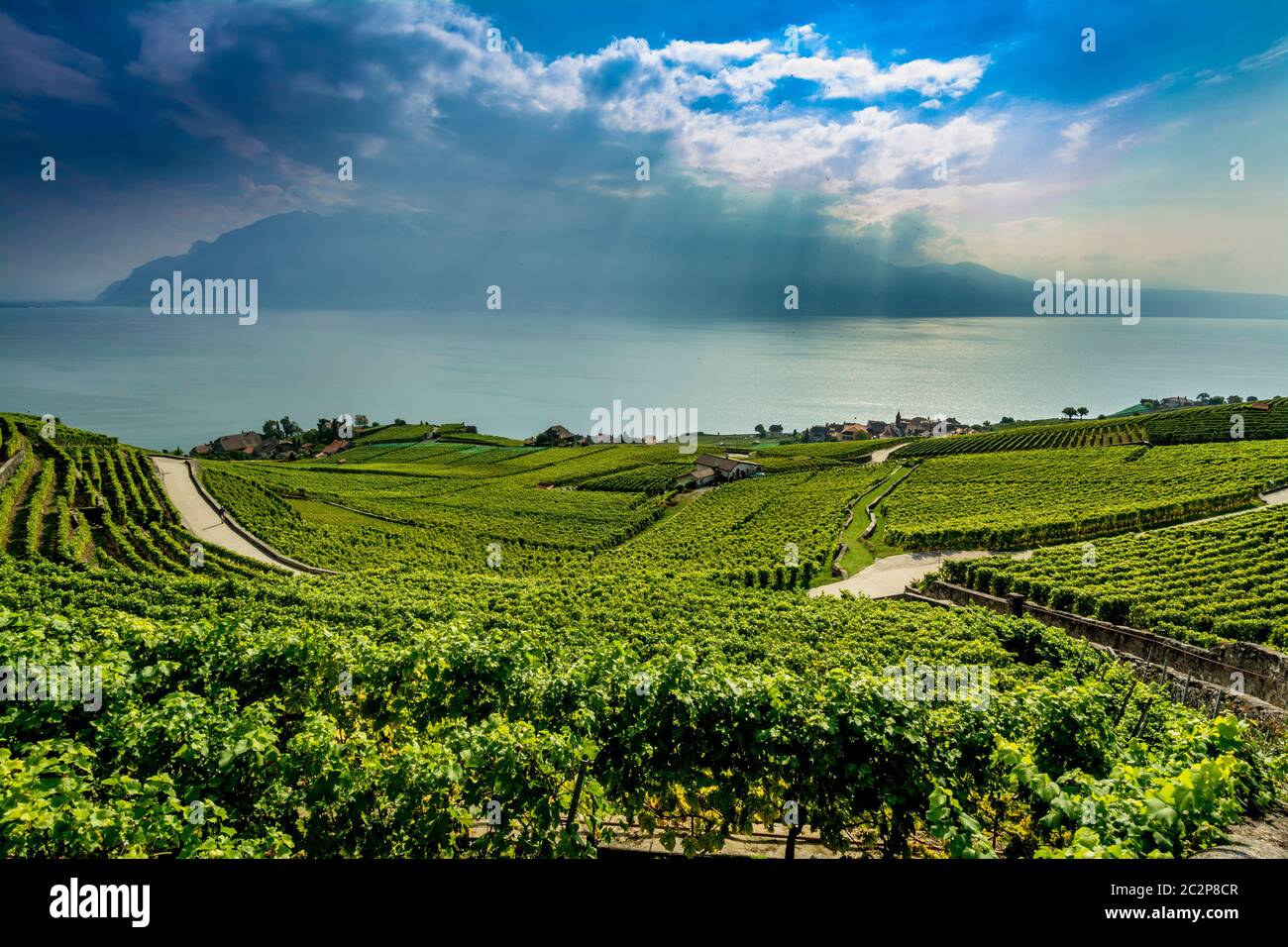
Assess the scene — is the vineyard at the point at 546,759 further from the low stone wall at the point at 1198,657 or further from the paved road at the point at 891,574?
the paved road at the point at 891,574

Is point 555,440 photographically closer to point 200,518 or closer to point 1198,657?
point 200,518

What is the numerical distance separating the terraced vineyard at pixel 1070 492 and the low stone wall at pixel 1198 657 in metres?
13.3

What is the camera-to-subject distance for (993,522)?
116ft

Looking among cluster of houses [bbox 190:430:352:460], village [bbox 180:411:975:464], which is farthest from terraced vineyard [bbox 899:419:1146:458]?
cluster of houses [bbox 190:430:352:460]

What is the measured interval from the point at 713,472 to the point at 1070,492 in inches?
1446

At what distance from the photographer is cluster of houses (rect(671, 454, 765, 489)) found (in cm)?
6912

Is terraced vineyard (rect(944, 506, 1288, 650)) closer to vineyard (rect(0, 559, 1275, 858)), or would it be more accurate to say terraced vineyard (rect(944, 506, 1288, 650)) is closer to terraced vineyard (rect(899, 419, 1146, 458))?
vineyard (rect(0, 559, 1275, 858))

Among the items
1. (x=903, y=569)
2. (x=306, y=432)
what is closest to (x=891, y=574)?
(x=903, y=569)

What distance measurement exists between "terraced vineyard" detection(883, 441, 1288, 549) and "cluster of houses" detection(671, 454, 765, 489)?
2077 centimetres

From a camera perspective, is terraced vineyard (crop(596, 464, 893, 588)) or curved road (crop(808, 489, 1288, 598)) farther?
terraced vineyard (crop(596, 464, 893, 588))

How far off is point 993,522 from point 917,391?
16649 cm

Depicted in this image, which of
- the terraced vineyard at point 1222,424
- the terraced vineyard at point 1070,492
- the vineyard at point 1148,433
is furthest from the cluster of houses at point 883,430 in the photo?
the terraced vineyard at point 1070,492

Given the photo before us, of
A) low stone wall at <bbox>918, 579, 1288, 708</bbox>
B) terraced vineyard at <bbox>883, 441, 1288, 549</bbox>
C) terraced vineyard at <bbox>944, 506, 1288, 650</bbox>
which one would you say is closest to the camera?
low stone wall at <bbox>918, 579, 1288, 708</bbox>
